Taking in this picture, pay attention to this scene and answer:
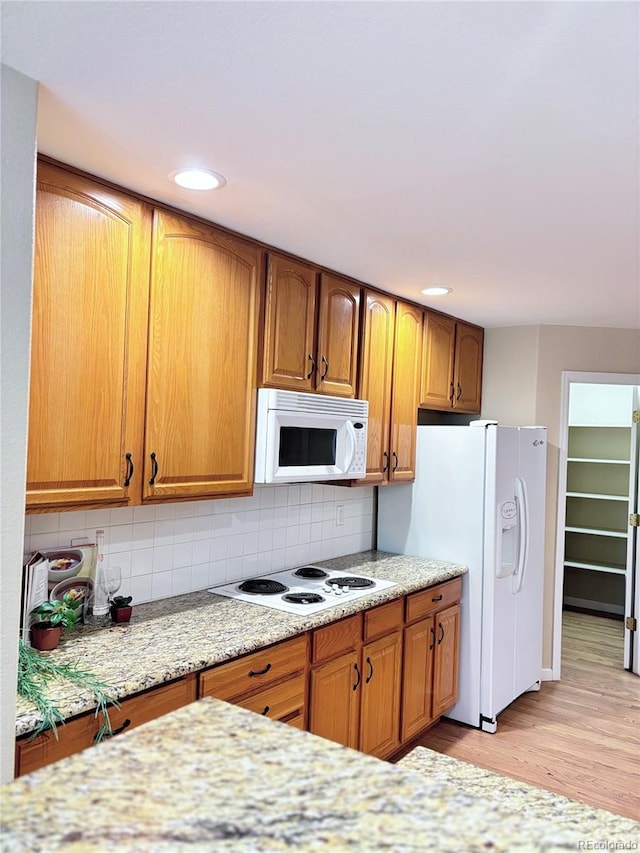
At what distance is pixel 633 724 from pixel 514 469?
162 centimetres

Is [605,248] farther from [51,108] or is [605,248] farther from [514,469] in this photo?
[51,108]

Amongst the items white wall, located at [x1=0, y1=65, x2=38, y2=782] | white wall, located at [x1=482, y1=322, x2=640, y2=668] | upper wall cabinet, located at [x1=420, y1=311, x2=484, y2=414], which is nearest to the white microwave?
upper wall cabinet, located at [x1=420, y1=311, x2=484, y2=414]

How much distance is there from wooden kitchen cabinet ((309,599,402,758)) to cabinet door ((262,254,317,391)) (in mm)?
1086

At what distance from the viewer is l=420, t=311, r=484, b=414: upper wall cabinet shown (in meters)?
3.85

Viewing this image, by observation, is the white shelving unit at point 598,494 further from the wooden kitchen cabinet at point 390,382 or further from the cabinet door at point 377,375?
the cabinet door at point 377,375

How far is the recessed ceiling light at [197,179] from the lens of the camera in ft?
6.36

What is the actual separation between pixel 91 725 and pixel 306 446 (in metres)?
1.49

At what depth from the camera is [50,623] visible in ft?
6.40

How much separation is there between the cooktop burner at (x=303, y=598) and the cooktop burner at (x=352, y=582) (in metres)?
0.23

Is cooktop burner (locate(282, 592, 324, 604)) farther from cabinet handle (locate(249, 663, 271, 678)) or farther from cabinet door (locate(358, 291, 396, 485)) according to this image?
cabinet door (locate(358, 291, 396, 485))

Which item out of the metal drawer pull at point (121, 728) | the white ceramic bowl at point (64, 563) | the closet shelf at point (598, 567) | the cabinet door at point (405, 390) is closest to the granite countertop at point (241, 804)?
the metal drawer pull at point (121, 728)

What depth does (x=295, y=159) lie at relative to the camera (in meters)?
1.83

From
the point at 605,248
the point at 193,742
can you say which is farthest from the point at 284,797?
the point at 605,248

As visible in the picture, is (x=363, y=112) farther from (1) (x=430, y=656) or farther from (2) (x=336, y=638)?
(1) (x=430, y=656)
